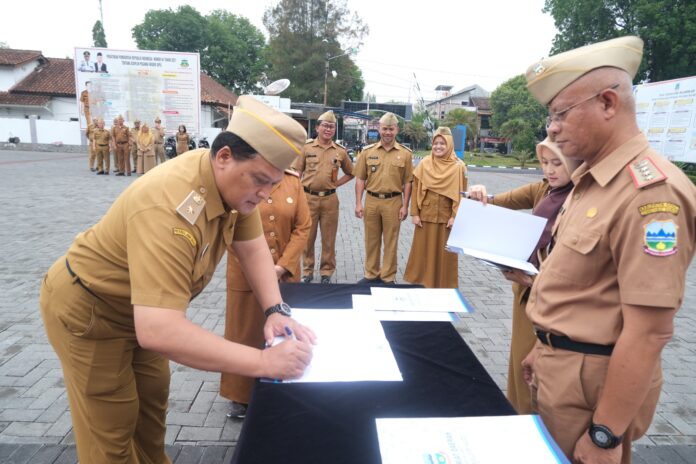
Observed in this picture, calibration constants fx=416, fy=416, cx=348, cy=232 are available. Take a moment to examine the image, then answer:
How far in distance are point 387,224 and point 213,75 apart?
43.9 m

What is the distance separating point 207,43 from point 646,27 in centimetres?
3736

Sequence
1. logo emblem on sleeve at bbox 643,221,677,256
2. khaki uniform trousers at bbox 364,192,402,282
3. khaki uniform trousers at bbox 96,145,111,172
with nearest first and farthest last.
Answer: logo emblem on sleeve at bbox 643,221,677,256
khaki uniform trousers at bbox 364,192,402,282
khaki uniform trousers at bbox 96,145,111,172

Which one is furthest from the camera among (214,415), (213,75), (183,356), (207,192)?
(213,75)

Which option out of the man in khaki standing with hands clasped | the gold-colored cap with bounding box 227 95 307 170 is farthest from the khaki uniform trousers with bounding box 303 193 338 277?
the gold-colored cap with bounding box 227 95 307 170

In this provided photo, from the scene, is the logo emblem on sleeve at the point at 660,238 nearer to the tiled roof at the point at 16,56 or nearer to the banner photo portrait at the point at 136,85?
the banner photo portrait at the point at 136,85

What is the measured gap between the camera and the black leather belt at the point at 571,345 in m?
1.11

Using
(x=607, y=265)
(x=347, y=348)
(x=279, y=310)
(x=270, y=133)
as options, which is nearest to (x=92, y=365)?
(x=279, y=310)

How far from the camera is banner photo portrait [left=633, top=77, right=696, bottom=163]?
8.21 meters

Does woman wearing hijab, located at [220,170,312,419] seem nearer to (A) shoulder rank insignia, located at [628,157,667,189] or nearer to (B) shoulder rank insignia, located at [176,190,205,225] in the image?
(B) shoulder rank insignia, located at [176,190,205,225]

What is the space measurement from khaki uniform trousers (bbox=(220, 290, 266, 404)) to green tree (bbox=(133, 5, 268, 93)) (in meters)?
44.2

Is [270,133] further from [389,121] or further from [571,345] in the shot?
[389,121]

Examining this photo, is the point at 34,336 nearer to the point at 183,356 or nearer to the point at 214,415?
the point at 214,415

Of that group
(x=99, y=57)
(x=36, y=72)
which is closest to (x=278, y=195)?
(x=99, y=57)

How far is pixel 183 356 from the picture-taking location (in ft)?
3.42
